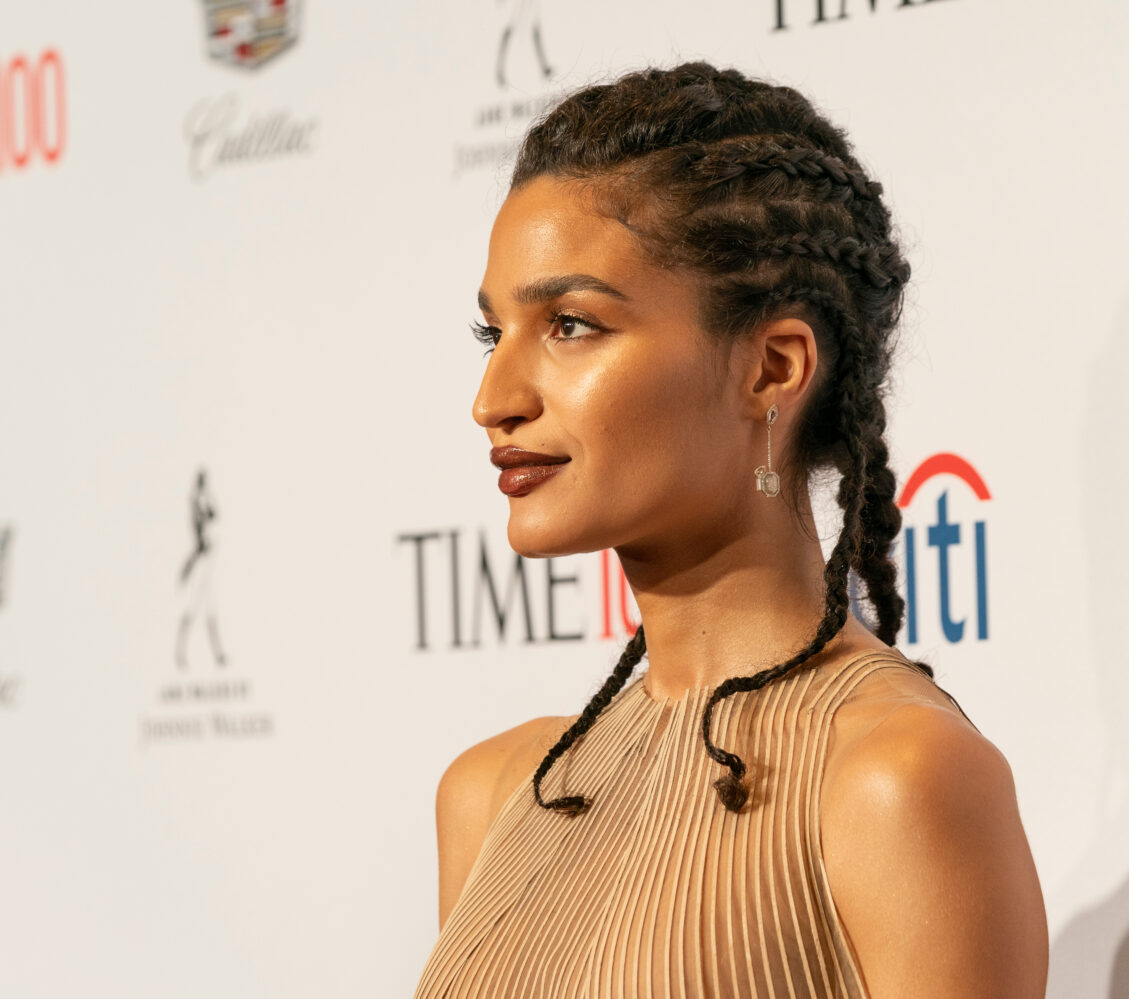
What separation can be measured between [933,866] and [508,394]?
525mm

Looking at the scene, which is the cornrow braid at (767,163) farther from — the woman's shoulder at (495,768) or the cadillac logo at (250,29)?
the cadillac logo at (250,29)

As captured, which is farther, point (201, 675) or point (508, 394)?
point (201, 675)

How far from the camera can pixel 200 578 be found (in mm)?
2432

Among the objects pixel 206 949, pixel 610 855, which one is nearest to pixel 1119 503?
pixel 610 855

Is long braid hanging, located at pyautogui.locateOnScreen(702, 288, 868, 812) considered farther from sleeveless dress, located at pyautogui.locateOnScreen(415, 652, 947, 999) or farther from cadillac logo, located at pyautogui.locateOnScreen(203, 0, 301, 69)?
cadillac logo, located at pyautogui.locateOnScreen(203, 0, 301, 69)

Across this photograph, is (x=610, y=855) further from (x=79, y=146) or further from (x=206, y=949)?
(x=79, y=146)

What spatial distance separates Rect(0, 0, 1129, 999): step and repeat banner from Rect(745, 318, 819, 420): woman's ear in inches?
18.6

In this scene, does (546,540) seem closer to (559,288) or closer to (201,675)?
(559,288)

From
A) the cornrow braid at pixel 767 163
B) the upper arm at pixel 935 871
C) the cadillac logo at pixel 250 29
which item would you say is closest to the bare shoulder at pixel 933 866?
the upper arm at pixel 935 871

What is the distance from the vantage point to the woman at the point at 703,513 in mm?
1271

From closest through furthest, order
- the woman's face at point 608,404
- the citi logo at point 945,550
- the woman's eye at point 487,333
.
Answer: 1. the woman's face at point 608,404
2. the woman's eye at point 487,333
3. the citi logo at point 945,550

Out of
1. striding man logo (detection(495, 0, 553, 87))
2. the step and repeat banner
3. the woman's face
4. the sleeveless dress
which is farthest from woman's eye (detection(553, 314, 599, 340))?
striding man logo (detection(495, 0, 553, 87))

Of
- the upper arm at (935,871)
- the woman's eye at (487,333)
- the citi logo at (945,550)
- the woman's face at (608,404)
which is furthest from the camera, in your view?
the citi logo at (945,550)

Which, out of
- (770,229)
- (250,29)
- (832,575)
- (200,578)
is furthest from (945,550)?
(250,29)
